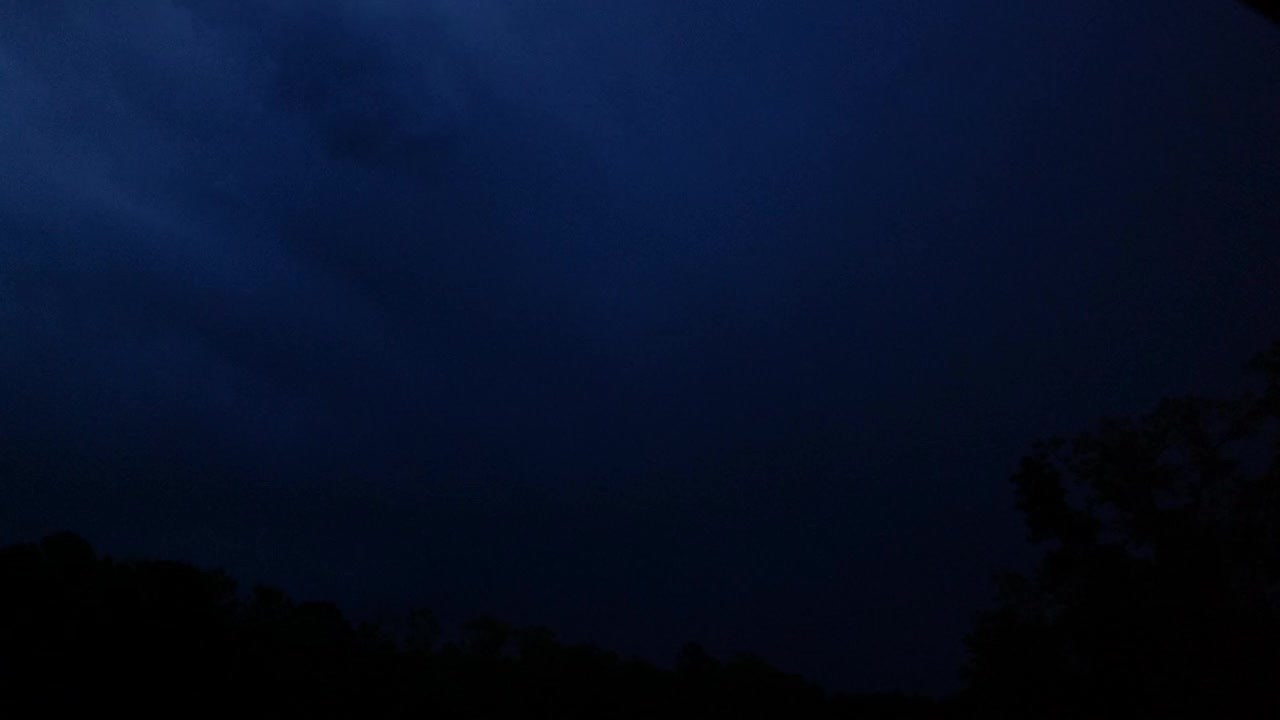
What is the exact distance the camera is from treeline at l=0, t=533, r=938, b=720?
24.2 metres

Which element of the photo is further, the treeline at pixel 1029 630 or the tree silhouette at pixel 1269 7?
the treeline at pixel 1029 630

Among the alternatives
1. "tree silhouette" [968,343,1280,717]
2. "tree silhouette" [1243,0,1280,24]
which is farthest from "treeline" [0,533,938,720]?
"tree silhouette" [1243,0,1280,24]

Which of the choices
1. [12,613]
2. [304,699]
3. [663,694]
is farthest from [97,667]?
[663,694]

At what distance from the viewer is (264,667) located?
28344mm

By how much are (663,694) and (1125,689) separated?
2069cm

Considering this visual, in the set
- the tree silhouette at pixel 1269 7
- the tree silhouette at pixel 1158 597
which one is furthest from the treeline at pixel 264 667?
the tree silhouette at pixel 1269 7

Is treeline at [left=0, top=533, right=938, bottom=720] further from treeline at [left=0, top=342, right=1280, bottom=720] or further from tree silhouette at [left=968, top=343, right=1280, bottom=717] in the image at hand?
tree silhouette at [left=968, top=343, right=1280, bottom=717]

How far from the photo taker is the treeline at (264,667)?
953 inches

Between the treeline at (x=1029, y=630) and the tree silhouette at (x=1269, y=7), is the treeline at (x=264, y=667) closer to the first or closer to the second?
the treeline at (x=1029, y=630)

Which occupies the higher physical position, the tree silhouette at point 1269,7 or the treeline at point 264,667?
the treeline at point 264,667

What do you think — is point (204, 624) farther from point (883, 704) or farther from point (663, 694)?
point (883, 704)

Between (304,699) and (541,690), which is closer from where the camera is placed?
(304,699)

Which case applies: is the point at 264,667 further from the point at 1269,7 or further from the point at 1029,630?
the point at 1269,7

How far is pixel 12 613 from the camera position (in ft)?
79.2
